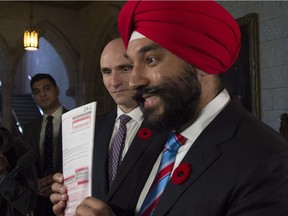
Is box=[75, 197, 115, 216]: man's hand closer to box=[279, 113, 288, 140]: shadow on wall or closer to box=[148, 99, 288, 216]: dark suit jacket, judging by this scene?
box=[148, 99, 288, 216]: dark suit jacket

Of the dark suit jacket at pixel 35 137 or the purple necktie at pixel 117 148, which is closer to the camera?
the purple necktie at pixel 117 148

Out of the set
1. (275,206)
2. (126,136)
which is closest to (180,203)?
(275,206)

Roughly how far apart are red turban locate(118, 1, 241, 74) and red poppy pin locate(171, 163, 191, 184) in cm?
27

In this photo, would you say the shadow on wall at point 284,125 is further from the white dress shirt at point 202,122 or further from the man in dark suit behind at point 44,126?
the white dress shirt at point 202,122

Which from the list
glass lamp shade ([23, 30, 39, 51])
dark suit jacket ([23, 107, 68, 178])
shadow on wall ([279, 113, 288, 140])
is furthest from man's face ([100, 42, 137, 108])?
glass lamp shade ([23, 30, 39, 51])

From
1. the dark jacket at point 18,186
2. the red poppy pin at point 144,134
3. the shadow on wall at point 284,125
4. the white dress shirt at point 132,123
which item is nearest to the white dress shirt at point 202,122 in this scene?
→ the red poppy pin at point 144,134

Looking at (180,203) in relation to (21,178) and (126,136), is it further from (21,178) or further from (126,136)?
(21,178)

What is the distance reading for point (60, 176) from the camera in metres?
1.14

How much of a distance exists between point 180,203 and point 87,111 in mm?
319

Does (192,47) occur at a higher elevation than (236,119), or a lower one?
higher

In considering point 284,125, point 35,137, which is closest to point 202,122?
point 35,137

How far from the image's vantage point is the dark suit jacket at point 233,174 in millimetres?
912

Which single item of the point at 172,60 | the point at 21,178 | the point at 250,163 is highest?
the point at 172,60

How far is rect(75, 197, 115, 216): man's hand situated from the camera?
3.23ft
